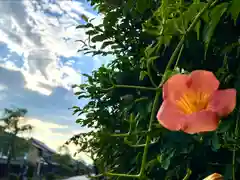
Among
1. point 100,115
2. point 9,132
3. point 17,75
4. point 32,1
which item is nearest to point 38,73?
point 17,75

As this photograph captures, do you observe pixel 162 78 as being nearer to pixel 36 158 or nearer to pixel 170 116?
pixel 170 116

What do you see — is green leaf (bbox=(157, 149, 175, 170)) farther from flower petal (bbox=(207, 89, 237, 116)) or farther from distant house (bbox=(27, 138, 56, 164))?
distant house (bbox=(27, 138, 56, 164))

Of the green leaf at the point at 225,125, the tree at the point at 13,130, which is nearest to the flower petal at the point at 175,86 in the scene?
the green leaf at the point at 225,125

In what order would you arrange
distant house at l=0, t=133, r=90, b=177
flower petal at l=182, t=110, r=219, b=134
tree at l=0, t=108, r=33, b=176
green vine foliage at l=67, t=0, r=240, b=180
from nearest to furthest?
flower petal at l=182, t=110, r=219, b=134, green vine foliage at l=67, t=0, r=240, b=180, tree at l=0, t=108, r=33, b=176, distant house at l=0, t=133, r=90, b=177

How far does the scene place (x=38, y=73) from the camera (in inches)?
97.7

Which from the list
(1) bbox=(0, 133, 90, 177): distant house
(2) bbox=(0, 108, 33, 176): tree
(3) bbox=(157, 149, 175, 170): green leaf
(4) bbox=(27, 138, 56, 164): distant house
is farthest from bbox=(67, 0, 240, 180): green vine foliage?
(4) bbox=(27, 138, 56, 164): distant house

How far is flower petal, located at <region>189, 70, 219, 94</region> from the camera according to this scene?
0.65 feet

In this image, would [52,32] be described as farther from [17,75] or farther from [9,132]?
[9,132]

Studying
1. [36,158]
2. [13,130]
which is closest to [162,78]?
[13,130]

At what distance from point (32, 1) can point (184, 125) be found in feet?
4.91

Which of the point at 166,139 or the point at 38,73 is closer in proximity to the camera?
the point at 166,139

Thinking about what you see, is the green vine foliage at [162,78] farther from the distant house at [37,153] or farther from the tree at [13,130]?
the distant house at [37,153]

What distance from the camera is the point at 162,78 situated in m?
0.33

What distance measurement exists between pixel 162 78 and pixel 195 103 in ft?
0.40
